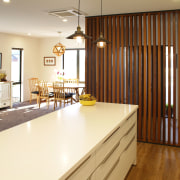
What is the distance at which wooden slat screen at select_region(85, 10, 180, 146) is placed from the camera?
4.33 metres

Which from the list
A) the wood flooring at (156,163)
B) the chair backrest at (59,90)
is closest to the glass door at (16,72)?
the chair backrest at (59,90)

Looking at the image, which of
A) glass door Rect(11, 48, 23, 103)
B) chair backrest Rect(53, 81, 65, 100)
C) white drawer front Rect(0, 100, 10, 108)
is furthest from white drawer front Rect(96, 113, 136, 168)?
glass door Rect(11, 48, 23, 103)

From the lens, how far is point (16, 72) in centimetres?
884

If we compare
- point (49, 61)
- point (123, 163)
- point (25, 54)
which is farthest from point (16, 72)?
point (123, 163)

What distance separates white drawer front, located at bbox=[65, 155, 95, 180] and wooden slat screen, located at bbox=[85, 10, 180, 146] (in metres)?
2.87

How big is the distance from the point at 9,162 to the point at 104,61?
3616mm

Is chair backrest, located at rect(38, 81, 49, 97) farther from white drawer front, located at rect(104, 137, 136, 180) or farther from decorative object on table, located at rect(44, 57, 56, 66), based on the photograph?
white drawer front, located at rect(104, 137, 136, 180)

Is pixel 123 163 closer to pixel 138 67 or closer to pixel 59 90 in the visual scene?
pixel 138 67

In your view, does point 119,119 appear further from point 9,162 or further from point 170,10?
point 170,10

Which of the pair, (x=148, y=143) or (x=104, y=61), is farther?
(x=104, y=61)

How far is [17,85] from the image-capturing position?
8945mm

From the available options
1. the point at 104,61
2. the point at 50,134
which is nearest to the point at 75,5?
the point at 104,61

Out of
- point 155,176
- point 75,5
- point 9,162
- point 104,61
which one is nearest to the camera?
point 9,162

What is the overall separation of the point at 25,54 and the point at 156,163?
6.86 m
